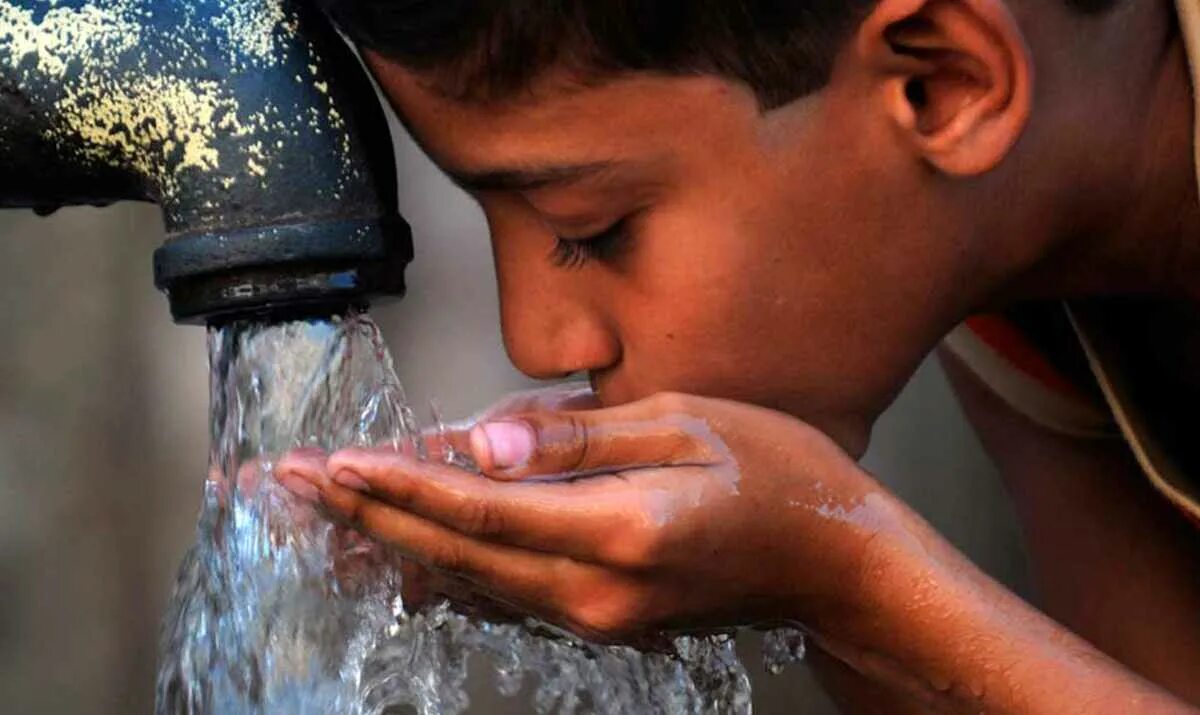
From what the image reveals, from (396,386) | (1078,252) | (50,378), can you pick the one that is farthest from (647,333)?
(50,378)

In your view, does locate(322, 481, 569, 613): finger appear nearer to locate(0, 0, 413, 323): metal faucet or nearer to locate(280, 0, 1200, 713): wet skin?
locate(280, 0, 1200, 713): wet skin

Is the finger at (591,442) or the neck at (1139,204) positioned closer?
the finger at (591,442)

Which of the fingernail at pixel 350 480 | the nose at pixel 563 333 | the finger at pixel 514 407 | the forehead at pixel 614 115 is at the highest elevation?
the forehead at pixel 614 115

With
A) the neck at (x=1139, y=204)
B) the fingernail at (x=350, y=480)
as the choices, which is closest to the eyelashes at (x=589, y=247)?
the fingernail at (x=350, y=480)

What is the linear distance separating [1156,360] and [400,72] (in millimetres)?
694

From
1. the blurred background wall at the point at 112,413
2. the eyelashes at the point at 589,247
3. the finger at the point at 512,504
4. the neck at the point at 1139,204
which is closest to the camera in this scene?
the finger at the point at 512,504

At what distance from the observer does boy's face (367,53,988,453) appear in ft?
3.35

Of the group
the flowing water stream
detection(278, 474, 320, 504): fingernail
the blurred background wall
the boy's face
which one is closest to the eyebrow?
the boy's face

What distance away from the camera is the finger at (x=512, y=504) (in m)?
0.94

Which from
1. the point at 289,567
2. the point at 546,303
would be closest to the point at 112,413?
the point at 289,567

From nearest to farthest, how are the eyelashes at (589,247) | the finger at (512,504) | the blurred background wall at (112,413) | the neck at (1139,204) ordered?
1. the finger at (512,504)
2. the eyelashes at (589,247)
3. the neck at (1139,204)
4. the blurred background wall at (112,413)

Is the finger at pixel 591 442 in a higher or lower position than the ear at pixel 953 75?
lower

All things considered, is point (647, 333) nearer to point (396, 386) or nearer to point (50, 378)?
point (396, 386)

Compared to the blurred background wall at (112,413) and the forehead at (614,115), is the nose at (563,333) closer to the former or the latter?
the forehead at (614,115)
